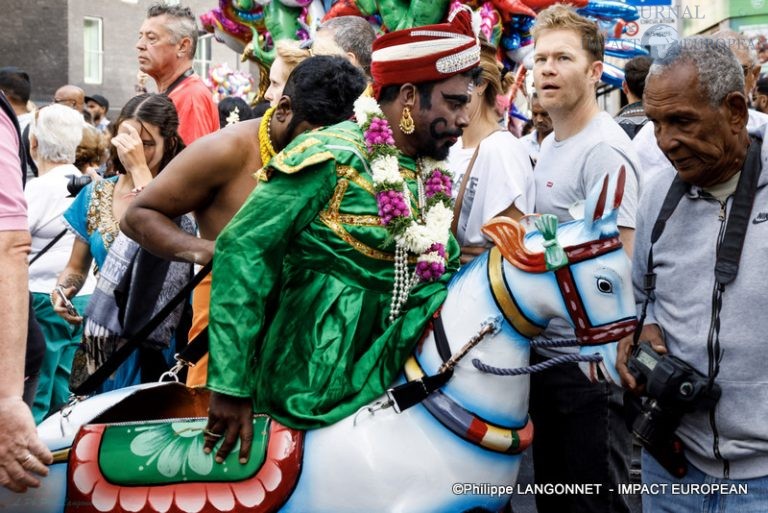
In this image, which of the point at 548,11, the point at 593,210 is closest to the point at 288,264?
the point at 593,210

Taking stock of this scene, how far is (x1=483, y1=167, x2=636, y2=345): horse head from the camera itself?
2.81m

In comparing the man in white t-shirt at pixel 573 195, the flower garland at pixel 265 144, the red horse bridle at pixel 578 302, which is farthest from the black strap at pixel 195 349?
the man in white t-shirt at pixel 573 195

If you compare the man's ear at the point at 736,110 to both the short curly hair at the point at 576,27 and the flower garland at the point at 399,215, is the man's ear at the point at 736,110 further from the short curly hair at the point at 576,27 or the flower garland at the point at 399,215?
the short curly hair at the point at 576,27

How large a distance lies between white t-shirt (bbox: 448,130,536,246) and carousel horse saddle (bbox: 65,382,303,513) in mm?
1471

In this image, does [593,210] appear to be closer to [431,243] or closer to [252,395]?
[431,243]

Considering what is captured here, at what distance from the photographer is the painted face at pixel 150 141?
4664mm

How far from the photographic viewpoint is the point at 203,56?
94.9 ft

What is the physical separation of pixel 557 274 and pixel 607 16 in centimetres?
798

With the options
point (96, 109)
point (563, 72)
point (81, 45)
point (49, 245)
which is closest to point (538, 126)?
point (563, 72)

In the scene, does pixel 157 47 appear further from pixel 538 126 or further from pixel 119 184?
pixel 538 126

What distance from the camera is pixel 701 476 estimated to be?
289 centimetres

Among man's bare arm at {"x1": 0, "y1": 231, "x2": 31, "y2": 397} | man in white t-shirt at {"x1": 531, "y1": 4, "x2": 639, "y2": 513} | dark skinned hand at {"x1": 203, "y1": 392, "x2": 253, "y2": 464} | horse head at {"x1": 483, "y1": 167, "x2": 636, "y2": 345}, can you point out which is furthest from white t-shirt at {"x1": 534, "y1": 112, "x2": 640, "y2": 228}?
man's bare arm at {"x1": 0, "y1": 231, "x2": 31, "y2": 397}

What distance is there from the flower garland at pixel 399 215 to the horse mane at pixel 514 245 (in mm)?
202

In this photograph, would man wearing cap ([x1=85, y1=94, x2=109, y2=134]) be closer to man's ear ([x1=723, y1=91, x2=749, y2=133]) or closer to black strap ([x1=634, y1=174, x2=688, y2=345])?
black strap ([x1=634, y1=174, x2=688, y2=345])
